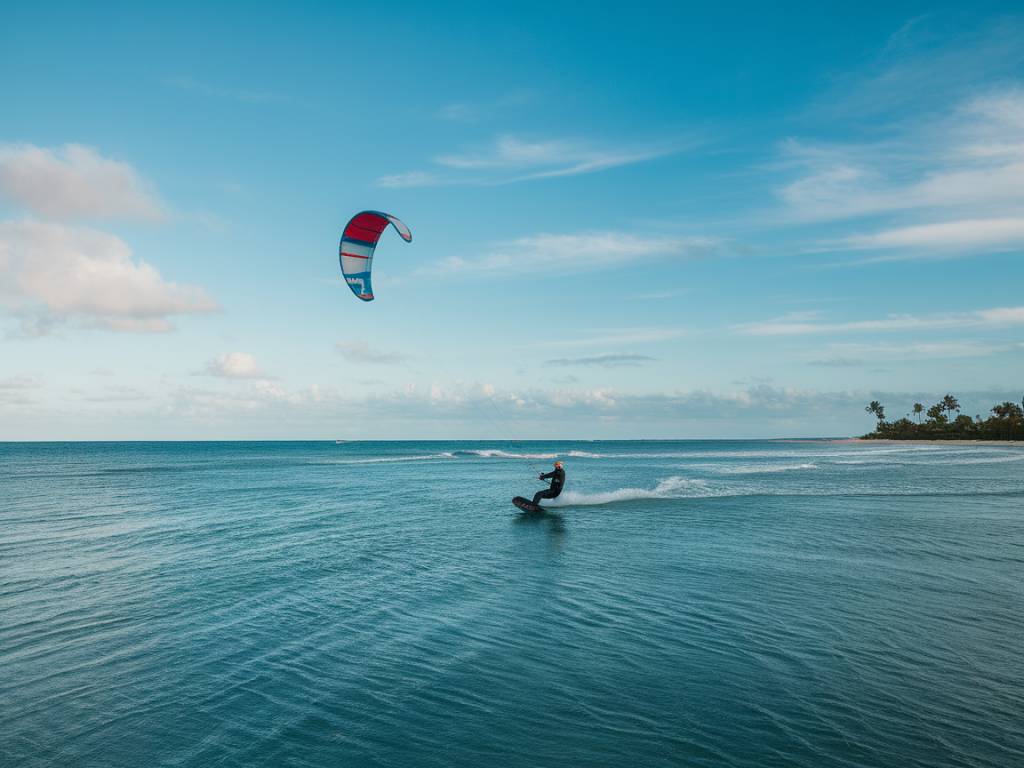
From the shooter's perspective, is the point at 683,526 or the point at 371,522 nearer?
the point at 683,526

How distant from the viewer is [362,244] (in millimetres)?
19266

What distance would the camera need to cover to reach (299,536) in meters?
18.7

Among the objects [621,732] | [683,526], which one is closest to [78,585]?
[621,732]

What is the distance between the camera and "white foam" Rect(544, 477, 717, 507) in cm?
2706

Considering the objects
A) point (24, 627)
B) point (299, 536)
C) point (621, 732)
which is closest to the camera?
point (621, 732)

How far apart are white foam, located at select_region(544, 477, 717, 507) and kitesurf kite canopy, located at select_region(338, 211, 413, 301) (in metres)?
12.6

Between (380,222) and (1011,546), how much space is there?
62.0 ft

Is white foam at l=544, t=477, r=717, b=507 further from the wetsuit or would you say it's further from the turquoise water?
the turquoise water

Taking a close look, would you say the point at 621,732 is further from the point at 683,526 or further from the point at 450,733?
the point at 683,526

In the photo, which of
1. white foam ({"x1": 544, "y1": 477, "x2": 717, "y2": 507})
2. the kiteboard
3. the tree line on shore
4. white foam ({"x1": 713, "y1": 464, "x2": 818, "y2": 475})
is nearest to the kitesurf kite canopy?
the kiteboard

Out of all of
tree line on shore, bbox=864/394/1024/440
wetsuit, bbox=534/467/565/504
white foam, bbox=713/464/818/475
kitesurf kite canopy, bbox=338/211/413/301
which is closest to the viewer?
kitesurf kite canopy, bbox=338/211/413/301

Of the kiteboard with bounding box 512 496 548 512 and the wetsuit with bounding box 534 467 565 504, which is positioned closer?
the kiteboard with bounding box 512 496 548 512

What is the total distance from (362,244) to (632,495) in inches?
683

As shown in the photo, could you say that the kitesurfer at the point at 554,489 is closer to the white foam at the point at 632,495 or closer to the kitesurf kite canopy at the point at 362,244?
the white foam at the point at 632,495
